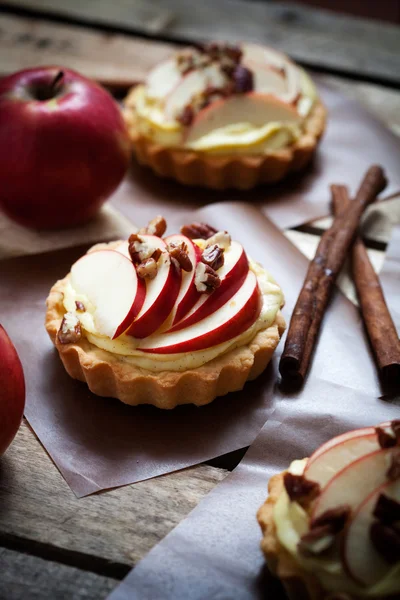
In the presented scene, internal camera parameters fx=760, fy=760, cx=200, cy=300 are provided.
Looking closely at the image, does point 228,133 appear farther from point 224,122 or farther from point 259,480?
point 259,480

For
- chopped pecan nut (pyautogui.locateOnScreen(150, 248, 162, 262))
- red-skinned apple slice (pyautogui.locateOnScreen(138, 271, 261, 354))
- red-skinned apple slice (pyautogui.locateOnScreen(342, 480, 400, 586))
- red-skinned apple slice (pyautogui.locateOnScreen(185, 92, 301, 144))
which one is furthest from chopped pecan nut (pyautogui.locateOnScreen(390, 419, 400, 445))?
red-skinned apple slice (pyautogui.locateOnScreen(185, 92, 301, 144))

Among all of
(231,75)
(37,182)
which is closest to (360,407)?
(37,182)

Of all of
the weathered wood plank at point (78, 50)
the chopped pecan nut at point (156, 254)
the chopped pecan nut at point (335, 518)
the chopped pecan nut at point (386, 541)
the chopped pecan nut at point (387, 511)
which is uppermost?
the chopped pecan nut at point (387, 511)

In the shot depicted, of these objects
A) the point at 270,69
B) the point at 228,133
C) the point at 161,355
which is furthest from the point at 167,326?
the point at 270,69

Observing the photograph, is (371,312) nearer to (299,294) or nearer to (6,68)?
(299,294)

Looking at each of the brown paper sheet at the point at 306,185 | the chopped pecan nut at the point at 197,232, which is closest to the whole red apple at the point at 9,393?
the chopped pecan nut at the point at 197,232

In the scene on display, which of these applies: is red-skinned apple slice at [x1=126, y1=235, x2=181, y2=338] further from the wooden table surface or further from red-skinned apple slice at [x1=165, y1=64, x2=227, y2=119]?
red-skinned apple slice at [x1=165, y1=64, x2=227, y2=119]

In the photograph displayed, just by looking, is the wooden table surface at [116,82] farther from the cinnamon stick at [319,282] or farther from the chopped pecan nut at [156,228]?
the chopped pecan nut at [156,228]
